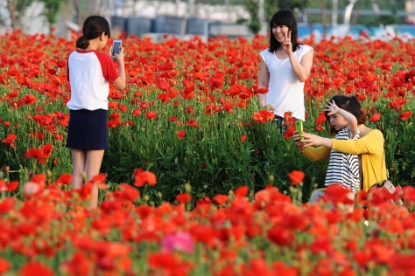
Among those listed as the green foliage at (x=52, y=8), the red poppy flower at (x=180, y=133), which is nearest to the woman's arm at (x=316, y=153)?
the red poppy flower at (x=180, y=133)

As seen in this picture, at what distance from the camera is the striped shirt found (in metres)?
5.90

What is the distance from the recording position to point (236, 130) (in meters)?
6.82

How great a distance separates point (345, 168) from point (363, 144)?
0.65 ft

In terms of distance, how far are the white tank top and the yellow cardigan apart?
2.46 feet

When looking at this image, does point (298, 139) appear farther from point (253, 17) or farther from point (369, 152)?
point (253, 17)

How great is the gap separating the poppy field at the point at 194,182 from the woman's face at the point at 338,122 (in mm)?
317

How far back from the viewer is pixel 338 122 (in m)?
5.92

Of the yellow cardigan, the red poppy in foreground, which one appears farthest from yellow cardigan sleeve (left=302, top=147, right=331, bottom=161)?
the red poppy in foreground

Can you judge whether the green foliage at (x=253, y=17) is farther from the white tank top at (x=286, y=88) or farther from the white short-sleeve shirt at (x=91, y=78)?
the white short-sleeve shirt at (x=91, y=78)

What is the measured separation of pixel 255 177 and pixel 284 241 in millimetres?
3262

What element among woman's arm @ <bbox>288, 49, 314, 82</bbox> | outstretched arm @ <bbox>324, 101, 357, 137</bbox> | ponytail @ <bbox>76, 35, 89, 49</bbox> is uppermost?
ponytail @ <bbox>76, 35, 89, 49</bbox>

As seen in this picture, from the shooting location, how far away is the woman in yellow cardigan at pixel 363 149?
579 centimetres

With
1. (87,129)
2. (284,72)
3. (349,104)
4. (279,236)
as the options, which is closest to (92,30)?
(87,129)

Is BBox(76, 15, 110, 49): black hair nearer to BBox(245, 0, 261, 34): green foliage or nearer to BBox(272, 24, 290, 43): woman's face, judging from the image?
BBox(272, 24, 290, 43): woman's face
